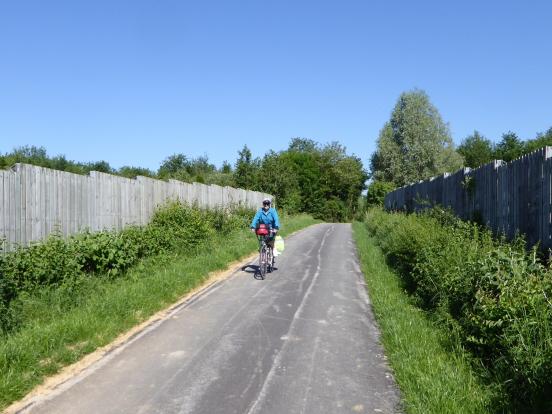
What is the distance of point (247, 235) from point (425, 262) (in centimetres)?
1317

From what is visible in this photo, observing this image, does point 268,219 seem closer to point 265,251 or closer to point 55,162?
point 265,251

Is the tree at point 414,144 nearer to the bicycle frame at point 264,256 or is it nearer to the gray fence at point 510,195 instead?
the gray fence at point 510,195

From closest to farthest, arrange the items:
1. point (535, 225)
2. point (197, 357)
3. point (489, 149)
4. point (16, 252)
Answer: point (197, 357)
point (535, 225)
point (16, 252)
point (489, 149)

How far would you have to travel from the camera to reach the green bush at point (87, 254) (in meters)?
8.66

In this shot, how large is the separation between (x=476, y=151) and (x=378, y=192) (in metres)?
54.5

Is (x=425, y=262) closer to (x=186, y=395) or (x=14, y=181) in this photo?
(x=186, y=395)

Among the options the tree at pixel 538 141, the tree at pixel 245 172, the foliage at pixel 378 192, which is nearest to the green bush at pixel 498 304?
the tree at pixel 245 172

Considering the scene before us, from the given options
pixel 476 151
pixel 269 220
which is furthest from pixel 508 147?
pixel 269 220

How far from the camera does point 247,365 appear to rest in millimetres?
6309

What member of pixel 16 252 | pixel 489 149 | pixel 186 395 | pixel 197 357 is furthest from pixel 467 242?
pixel 489 149

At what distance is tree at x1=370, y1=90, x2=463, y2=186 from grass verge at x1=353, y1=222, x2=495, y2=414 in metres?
50.4

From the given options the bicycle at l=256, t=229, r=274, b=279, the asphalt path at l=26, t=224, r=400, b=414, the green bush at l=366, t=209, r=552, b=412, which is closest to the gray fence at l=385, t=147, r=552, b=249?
the green bush at l=366, t=209, r=552, b=412

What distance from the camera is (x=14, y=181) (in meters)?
9.86

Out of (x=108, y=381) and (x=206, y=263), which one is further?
(x=206, y=263)
